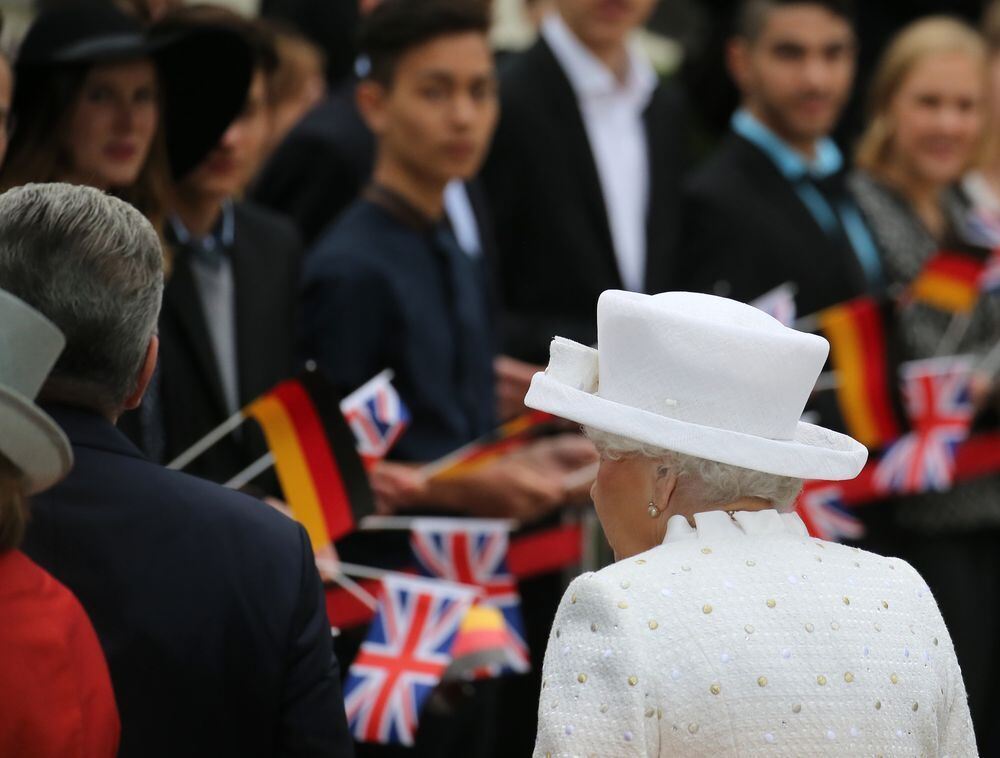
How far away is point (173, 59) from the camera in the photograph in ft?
15.1

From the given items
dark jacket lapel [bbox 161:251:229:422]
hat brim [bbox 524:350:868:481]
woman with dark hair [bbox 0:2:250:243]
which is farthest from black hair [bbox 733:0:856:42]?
hat brim [bbox 524:350:868:481]

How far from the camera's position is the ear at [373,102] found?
545 centimetres

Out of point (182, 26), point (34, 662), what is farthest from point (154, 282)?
point (182, 26)

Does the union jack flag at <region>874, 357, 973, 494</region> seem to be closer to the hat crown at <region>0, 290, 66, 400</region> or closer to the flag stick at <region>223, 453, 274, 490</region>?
the flag stick at <region>223, 453, 274, 490</region>

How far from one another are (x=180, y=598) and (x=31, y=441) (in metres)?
0.46

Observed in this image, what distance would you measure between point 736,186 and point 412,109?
1416 mm

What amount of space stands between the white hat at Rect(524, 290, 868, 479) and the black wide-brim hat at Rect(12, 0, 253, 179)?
2084 millimetres

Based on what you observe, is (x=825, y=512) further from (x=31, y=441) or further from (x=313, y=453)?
(x=31, y=441)

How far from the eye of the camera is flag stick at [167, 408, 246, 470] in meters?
3.96

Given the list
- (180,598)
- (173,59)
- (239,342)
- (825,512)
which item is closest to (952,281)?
(825,512)

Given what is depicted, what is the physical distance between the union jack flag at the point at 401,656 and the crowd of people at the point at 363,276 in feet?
0.71

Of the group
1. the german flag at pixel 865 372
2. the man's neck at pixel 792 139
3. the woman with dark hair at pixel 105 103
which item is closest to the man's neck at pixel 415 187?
the woman with dark hair at pixel 105 103

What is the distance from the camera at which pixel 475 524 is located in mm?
4887

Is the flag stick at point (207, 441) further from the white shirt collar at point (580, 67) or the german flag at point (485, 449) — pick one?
the white shirt collar at point (580, 67)
